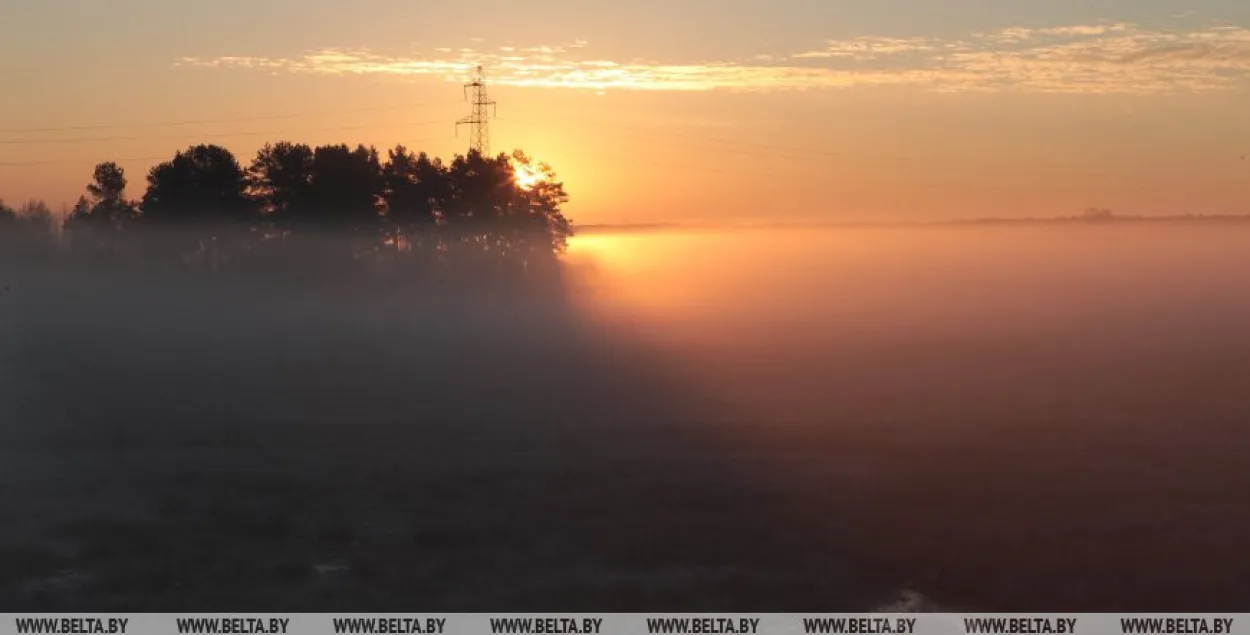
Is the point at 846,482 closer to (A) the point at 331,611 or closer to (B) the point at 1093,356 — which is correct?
(A) the point at 331,611

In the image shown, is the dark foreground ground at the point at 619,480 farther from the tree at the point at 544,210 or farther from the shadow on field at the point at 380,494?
the tree at the point at 544,210

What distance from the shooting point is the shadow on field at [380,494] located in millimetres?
30719

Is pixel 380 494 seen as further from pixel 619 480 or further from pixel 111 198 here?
pixel 111 198

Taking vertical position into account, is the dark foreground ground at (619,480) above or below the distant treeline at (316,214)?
below

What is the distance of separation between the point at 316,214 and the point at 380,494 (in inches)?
4252

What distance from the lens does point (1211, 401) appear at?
6419cm

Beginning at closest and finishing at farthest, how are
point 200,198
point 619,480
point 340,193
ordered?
1. point 619,480
2. point 200,198
3. point 340,193

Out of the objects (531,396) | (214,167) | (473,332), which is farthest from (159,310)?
(531,396)

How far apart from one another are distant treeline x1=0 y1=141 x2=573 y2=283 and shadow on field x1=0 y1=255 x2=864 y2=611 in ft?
181

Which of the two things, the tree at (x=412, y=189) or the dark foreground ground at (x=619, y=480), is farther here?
the tree at (x=412, y=189)

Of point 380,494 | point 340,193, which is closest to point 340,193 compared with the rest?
point 340,193

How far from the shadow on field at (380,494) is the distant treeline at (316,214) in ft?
181

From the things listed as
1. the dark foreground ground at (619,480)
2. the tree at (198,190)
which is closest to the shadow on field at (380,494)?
the dark foreground ground at (619,480)

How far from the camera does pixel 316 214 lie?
473ft
